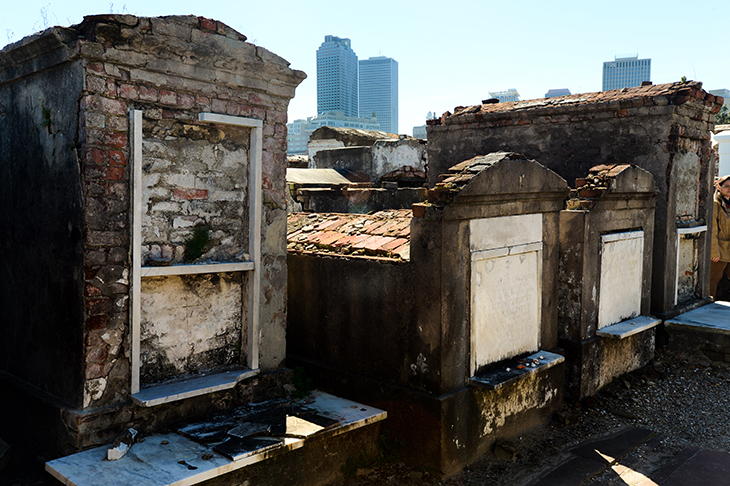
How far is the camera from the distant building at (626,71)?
588 ft

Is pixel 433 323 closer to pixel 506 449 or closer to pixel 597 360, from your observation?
pixel 506 449

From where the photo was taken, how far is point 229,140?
14.6ft

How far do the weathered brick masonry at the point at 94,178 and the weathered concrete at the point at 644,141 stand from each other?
4.62 metres

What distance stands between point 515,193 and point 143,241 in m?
3.16

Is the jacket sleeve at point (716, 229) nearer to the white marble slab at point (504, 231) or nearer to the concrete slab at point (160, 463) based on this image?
the white marble slab at point (504, 231)

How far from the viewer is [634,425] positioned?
5.99 meters

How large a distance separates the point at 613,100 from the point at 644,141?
0.67m

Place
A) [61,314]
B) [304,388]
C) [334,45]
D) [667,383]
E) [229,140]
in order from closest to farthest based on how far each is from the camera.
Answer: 1. [61,314]
2. [229,140]
3. [304,388]
4. [667,383]
5. [334,45]

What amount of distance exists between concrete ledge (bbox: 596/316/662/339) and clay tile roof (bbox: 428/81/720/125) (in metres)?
2.73

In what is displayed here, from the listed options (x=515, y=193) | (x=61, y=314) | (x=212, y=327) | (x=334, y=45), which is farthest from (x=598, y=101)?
(x=334, y=45)

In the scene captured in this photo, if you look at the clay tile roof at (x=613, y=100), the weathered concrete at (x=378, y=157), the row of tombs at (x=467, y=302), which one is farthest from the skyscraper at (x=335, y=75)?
the row of tombs at (x=467, y=302)

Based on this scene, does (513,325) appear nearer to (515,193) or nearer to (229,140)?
(515,193)

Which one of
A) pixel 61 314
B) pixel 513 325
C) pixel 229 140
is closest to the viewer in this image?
pixel 61 314

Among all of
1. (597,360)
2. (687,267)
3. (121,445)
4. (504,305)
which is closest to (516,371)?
(504,305)
